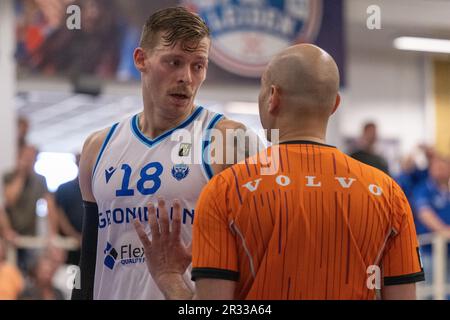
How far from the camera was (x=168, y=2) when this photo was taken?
5.57 meters

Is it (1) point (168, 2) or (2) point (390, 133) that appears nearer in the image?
(1) point (168, 2)

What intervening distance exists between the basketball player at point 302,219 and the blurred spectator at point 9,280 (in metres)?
4.04

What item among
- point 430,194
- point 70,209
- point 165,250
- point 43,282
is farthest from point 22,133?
point 165,250

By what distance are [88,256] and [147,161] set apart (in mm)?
395

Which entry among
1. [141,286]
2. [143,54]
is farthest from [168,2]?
[141,286]

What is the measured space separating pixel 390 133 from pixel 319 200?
12.6 meters

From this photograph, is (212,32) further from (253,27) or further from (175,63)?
(175,63)

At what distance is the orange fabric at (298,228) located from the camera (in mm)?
2090

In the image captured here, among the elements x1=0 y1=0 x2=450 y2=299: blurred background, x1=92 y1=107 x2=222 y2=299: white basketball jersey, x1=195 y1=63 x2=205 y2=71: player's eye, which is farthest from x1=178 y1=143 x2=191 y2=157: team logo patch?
x1=0 y1=0 x2=450 y2=299: blurred background

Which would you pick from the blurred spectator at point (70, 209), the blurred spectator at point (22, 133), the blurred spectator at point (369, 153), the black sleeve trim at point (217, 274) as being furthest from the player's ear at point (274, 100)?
the blurred spectator at point (22, 133)

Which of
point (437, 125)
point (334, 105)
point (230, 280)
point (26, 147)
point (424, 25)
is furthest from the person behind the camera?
point (437, 125)

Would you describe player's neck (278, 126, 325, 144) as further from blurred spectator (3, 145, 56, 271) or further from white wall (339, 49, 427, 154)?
white wall (339, 49, 427, 154)

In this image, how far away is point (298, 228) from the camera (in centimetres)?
209
